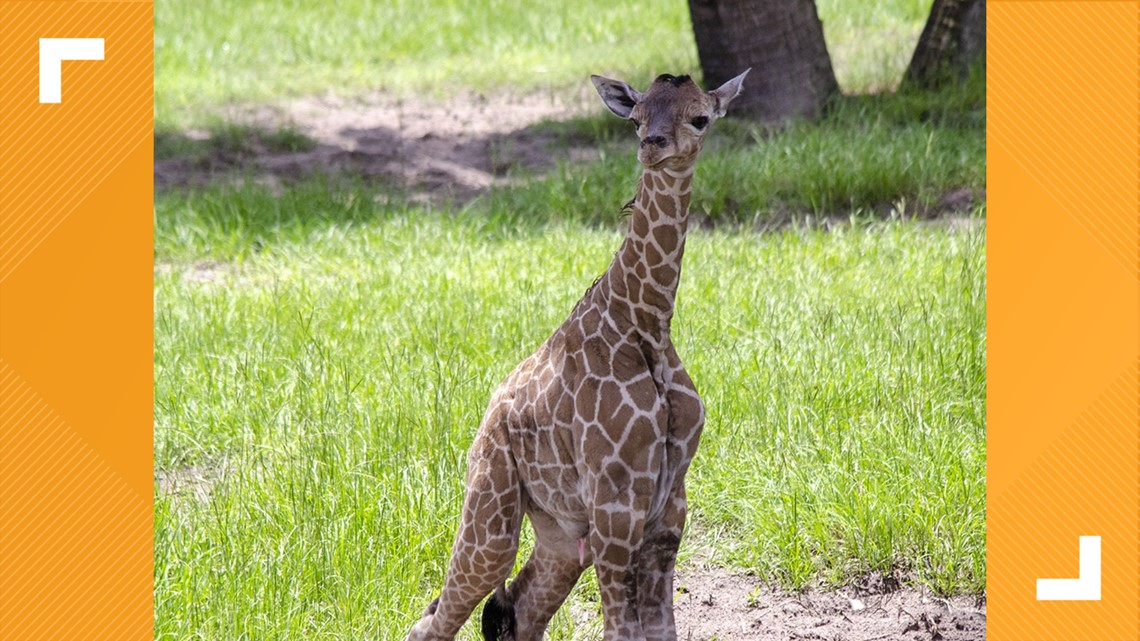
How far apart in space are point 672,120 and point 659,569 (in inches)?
48.5

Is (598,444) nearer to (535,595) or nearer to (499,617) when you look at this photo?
(535,595)

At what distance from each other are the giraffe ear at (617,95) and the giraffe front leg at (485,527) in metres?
0.95

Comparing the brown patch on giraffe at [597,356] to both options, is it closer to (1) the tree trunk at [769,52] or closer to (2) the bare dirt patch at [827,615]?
(2) the bare dirt patch at [827,615]

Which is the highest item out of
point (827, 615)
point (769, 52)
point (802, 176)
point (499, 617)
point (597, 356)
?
point (769, 52)

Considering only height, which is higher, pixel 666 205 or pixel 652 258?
pixel 666 205

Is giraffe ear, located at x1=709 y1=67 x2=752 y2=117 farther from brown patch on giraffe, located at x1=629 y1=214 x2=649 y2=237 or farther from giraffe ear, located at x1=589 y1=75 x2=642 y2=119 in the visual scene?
brown patch on giraffe, located at x1=629 y1=214 x2=649 y2=237

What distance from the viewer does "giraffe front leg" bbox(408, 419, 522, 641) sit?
12.0ft

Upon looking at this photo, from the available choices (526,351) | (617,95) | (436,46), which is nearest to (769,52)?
(526,351)

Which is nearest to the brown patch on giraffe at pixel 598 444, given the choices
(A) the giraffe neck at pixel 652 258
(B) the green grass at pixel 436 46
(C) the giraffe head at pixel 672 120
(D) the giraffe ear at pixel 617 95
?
(A) the giraffe neck at pixel 652 258

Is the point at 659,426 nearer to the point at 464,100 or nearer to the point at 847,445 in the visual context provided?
the point at 847,445

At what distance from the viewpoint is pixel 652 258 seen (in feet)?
11.4

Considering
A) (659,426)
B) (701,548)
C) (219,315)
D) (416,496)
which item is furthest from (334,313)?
(659,426)

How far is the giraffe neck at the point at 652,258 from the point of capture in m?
3.45

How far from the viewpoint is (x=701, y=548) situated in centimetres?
507
